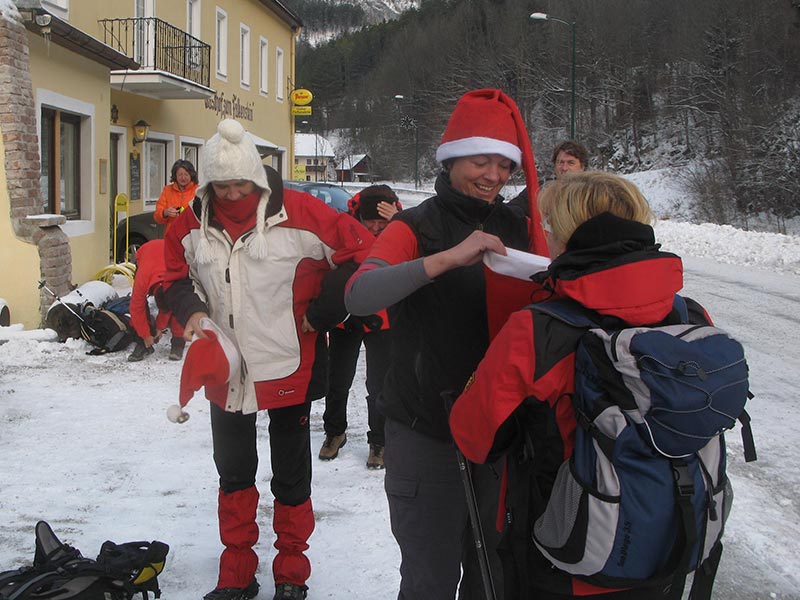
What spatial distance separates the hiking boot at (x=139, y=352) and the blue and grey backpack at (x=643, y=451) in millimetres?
6350

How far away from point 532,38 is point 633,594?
2735 inches

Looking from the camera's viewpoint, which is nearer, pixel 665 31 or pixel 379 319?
A: pixel 379 319

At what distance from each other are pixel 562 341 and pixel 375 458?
10.3ft

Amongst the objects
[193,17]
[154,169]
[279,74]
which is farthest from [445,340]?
[279,74]

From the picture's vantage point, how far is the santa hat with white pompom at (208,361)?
2826 mm

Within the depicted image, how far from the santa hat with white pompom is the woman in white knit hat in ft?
0.19

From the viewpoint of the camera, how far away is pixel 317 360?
10.6 feet

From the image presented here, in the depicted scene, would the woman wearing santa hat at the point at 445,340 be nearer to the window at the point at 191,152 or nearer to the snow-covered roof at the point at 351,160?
the window at the point at 191,152

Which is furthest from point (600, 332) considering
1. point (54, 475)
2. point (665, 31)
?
point (665, 31)

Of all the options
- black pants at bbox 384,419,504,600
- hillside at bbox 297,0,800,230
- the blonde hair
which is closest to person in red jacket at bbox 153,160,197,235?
black pants at bbox 384,419,504,600

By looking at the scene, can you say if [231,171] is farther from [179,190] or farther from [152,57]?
[152,57]

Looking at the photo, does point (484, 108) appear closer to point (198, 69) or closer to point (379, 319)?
point (379, 319)

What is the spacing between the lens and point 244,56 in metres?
24.3

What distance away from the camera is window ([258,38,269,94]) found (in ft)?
85.6
